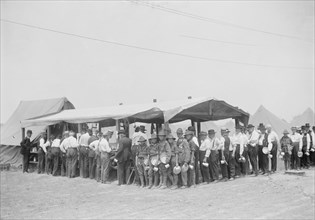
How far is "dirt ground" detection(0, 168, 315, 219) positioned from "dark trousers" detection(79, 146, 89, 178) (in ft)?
4.17

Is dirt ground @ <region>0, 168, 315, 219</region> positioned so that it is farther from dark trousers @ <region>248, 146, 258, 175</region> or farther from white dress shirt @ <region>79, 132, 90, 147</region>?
white dress shirt @ <region>79, 132, 90, 147</region>

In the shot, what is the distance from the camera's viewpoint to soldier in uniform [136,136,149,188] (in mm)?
11547

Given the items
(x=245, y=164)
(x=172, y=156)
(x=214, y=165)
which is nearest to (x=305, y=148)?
(x=245, y=164)

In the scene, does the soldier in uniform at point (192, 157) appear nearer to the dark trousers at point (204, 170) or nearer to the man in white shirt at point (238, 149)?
the dark trousers at point (204, 170)

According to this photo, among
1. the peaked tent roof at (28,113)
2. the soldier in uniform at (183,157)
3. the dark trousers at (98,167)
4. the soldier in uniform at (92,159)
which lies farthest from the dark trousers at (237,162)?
the peaked tent roof at (28,113)

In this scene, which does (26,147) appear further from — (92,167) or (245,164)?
(245,164)

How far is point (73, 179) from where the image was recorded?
1410 cm

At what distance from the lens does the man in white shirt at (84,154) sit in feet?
46.0

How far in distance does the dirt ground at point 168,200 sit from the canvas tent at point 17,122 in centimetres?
843

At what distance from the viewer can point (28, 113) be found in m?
22.6

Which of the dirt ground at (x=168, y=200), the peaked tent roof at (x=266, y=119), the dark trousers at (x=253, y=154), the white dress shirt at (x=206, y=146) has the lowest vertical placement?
the dirt ground at (x=168, y=200)

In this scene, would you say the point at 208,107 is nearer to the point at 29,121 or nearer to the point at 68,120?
the point at 68,120

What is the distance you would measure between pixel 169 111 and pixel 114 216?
542 centimetres

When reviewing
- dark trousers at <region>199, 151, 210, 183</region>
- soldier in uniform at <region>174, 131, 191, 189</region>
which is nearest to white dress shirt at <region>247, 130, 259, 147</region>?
dark trousers at <region>199, 151, 210, 183</region>
